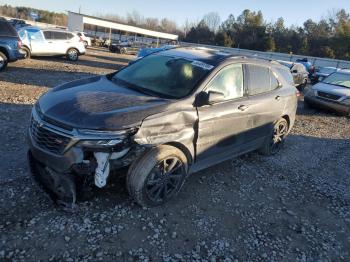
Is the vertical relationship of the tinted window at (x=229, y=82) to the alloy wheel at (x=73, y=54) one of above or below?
above

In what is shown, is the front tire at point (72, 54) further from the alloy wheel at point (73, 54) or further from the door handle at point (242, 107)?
the door handle at point (242, 107)

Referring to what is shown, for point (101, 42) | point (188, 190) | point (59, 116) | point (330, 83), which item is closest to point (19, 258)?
point (59, 116)

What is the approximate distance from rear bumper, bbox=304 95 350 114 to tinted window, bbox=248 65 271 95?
6739mm

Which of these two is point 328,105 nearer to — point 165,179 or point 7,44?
point 165,179

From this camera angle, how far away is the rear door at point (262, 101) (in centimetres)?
537

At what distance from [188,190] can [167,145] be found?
101 cm

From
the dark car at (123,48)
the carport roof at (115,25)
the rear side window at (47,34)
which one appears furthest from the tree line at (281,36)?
the rear side window at (47,34)

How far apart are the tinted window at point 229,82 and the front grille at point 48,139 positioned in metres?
2.02

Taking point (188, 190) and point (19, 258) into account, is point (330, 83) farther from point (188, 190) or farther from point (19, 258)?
point (19, 258)

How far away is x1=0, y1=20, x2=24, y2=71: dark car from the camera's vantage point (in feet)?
39.2

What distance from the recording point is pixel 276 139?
658cm

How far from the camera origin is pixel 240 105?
5.00 m

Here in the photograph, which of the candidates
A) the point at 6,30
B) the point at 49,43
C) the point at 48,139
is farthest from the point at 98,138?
the point at 49,43

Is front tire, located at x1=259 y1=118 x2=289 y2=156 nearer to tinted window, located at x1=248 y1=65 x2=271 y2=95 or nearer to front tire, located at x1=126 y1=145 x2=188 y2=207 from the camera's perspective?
tinted window, located at x1=248 y1=65 x2=271 y2=95
